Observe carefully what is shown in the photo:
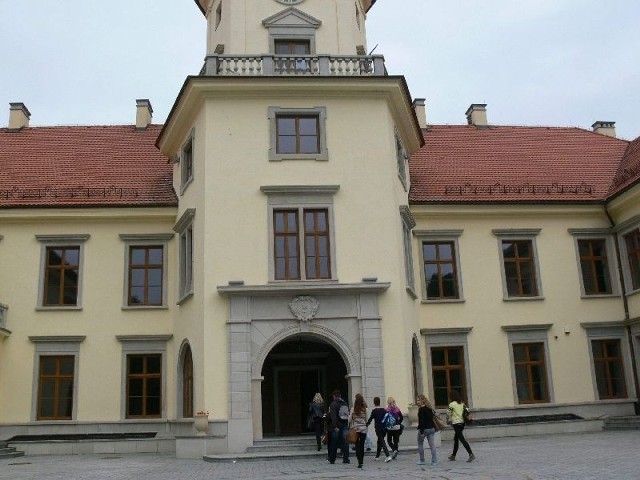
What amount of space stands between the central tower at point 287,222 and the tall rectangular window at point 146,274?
184cm

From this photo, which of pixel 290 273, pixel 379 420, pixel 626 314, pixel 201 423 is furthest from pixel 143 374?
pixel 626 314

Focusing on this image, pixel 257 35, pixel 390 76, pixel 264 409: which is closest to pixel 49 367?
pixel 264 409

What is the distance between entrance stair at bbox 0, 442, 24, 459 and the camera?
767 inches

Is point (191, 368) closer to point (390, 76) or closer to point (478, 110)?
point (390, 76)

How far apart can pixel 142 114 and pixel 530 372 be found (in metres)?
18.0

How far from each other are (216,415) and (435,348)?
27.7 feet

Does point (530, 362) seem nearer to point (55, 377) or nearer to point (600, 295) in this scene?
point (600, 295)

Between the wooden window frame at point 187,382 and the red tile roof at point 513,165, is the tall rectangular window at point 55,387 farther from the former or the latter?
the red tile roof at point 513,165

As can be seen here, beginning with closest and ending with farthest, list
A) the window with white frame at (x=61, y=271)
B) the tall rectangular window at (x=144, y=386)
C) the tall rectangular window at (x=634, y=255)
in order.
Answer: the tall rectangular window at (x=144, y=386) → the window with white frame at (x=61, y=271) → the tall rectangular window at (x=634, y=255)

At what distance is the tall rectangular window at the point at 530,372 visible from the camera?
23.3m

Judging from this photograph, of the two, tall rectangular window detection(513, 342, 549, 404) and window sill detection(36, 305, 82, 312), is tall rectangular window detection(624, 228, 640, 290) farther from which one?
window sill detection(36, 305, 82, 312)

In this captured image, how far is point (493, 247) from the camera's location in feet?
79.8

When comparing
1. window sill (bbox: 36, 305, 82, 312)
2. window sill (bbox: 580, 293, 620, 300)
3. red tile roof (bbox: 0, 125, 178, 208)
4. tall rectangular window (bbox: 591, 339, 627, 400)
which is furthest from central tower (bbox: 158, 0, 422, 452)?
tall rectangular window (bbox: 591, 339, 627, 400)

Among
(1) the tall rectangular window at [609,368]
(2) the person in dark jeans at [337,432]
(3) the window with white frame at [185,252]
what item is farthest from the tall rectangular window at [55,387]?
(1) the tall rectangular window at [609,368]
